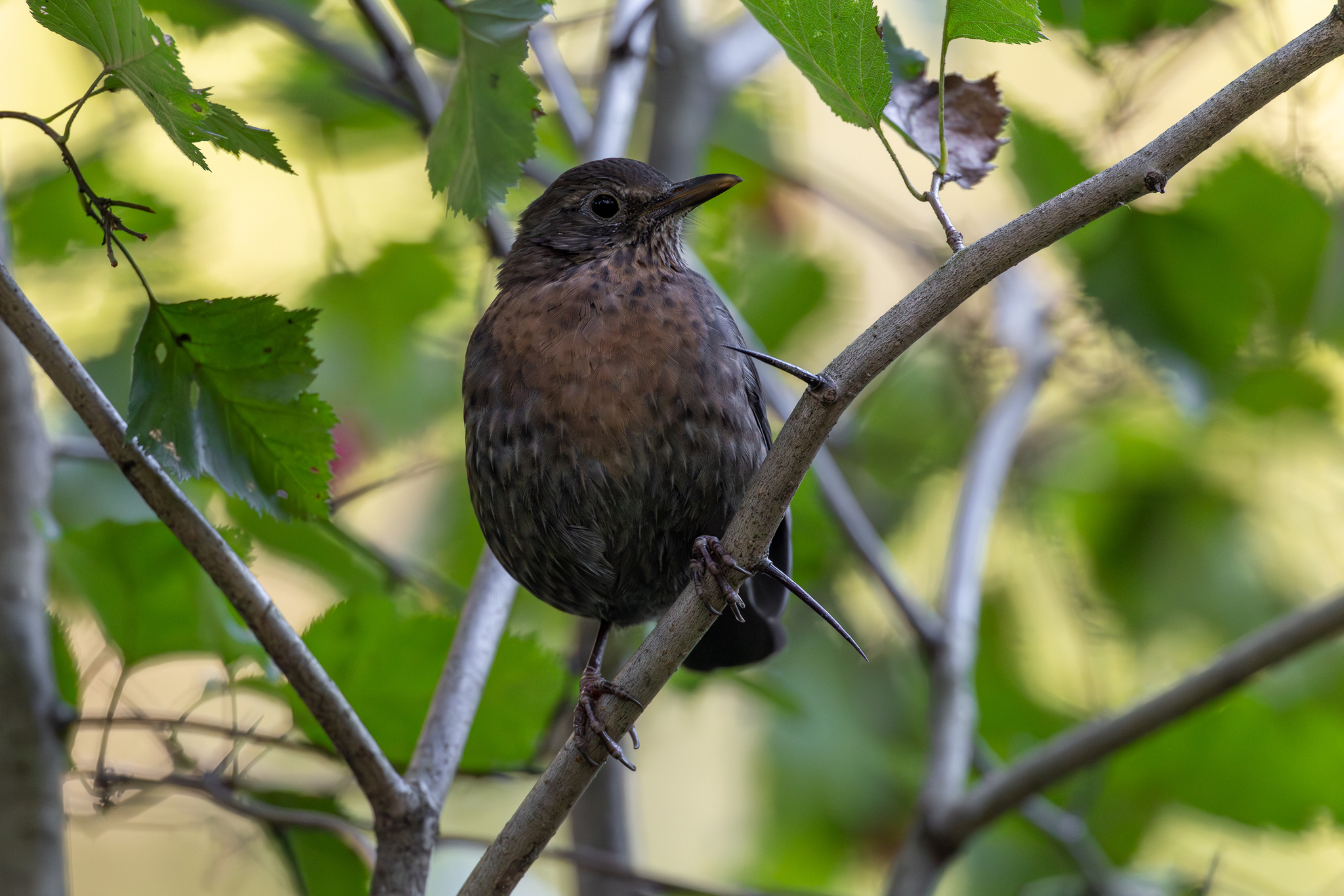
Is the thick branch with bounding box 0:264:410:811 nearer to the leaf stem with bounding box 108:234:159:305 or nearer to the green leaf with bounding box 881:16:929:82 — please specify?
the leaf stem with bounding box 108:234:159:305

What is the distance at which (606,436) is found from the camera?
1.72 m

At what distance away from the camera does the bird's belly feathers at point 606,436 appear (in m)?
1.73

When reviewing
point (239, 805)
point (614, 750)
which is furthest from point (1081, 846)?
point (239, 805)

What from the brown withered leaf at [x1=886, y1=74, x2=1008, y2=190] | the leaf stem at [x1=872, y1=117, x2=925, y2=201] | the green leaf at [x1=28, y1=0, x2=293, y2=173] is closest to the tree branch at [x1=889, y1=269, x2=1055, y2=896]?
the brown withered leaf at [x1=886, y1=74, x2=1008, y2=190]

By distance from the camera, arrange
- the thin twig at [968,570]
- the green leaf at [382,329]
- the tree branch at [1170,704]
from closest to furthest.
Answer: the tree branch at [1170,704], the thin twig at [968,570], the green leaf at [382,329]

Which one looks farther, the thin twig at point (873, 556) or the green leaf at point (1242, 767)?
the thin twig at point (873, 556)

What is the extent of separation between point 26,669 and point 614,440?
39.6 inches

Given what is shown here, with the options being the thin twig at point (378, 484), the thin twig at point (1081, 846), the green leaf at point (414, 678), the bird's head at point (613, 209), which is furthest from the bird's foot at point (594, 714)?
the thin twig at point (1081, 846)

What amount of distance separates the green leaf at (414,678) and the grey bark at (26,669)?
431 millimetres

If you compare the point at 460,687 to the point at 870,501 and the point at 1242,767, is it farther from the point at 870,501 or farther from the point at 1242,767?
the point at 870,501

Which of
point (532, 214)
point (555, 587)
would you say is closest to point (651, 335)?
point (555, 587)

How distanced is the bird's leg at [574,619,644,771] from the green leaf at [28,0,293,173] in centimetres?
76

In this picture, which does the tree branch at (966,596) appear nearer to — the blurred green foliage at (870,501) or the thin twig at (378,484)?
the blurred green foliage at (870,501)

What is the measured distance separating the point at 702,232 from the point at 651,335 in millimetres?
1702
